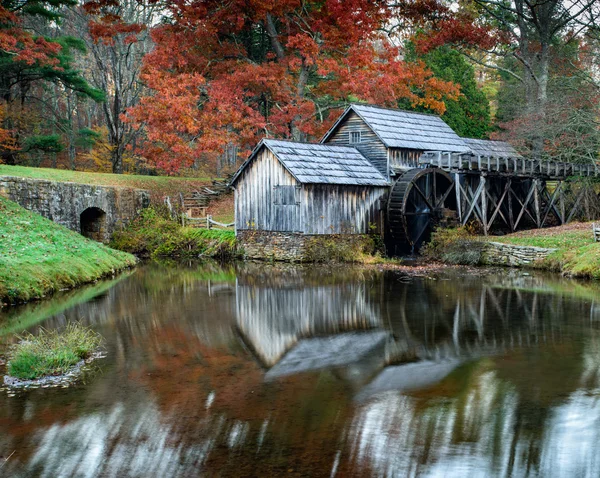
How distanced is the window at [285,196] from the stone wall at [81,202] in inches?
316

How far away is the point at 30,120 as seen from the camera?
106 feet

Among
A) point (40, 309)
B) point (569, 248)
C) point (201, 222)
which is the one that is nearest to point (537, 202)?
point (569, 248)

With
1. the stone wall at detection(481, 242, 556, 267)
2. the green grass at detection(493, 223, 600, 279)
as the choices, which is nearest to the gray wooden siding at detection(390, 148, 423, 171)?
the green grass at detection(493, 223, 600, 279)

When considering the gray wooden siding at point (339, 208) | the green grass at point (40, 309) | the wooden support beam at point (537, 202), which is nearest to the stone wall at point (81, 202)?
the green grass at point (40, 309)

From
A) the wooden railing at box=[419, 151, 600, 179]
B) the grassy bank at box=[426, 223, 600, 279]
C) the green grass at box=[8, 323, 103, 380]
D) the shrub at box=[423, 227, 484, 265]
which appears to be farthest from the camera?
the wooden railing at box=[419, 151, 600, 179]

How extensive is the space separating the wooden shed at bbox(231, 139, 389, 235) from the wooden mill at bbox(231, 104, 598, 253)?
1.5 inches

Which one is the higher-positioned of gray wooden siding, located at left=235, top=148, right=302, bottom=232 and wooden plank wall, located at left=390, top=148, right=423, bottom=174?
wooden plank wall, located at left=390, top=148, right=423, bottom=174

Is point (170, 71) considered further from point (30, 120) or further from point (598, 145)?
point (598, 145)

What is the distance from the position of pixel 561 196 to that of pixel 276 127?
44.2ft

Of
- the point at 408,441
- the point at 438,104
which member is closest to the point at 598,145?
the point at 438,104

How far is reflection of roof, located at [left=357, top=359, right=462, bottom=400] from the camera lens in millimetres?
8883

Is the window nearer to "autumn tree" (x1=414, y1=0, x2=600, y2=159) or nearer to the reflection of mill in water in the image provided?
A: the reflection of mill in water

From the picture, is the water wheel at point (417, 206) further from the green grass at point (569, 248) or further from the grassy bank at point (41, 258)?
the grassy bank at point (41, 258)

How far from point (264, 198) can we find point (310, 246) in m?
2.94
